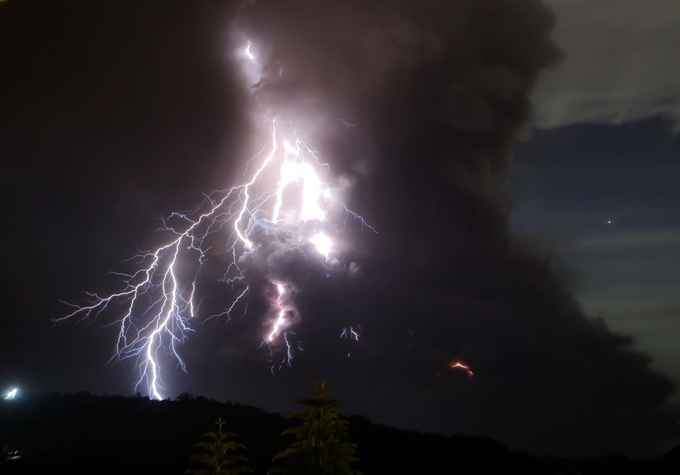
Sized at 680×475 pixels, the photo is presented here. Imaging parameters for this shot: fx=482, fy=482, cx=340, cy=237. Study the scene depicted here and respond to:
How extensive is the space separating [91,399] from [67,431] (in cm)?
795

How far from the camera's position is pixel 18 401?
44094 mm

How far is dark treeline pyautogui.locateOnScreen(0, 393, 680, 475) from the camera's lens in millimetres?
31141

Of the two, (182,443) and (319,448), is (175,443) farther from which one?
(319,448)

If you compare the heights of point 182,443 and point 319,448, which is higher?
point 182,443

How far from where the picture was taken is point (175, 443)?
36219mm

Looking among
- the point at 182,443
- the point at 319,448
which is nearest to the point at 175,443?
the point at 182,443

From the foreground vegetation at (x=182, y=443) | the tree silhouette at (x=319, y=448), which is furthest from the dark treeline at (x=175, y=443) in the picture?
the tree silhouette at (x=319, y=448)

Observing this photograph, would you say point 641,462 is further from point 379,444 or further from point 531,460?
point 379,444

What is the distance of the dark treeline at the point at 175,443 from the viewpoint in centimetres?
3114

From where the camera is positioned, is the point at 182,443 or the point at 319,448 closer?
the point at 319,448

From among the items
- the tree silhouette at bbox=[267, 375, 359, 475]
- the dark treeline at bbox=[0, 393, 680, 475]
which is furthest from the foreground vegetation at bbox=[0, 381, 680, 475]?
the tree silhouette at bbox=[267, 375, 359, 475]

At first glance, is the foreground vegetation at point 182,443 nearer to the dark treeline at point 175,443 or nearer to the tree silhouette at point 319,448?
the dark treeline at point 175,443

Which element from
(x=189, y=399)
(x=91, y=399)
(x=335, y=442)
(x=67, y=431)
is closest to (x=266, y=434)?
(x=189, y=399)

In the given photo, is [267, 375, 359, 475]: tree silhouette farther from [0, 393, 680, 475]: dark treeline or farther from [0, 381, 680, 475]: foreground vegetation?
[0, 393, 680, 475]: dark treeline
